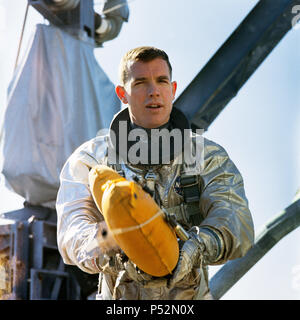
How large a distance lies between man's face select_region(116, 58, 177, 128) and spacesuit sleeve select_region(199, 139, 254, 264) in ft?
0.88

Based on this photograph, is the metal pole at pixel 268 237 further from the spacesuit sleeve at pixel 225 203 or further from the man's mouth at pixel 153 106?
the man's mouth at pixel 153 106

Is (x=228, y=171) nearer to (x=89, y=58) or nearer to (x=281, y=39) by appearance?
(x=281, y=39)

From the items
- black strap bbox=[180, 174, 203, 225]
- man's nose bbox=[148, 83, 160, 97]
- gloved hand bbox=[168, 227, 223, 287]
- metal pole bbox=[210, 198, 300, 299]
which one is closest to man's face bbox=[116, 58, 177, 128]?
man's nose bbox=[148, 83, 160, 97]

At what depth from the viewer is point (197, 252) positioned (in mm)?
2115

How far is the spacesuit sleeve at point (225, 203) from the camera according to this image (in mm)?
2264

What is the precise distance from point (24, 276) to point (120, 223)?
12.4 feet

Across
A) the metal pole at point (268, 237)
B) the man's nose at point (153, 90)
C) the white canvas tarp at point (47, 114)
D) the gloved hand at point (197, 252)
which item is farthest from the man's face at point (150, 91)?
the white canvas tarp at point (47, 114)

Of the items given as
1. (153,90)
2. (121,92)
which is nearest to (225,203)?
(153,90)

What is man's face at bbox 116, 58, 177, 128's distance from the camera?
2.37m

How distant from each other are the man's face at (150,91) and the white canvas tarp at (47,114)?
348 cm

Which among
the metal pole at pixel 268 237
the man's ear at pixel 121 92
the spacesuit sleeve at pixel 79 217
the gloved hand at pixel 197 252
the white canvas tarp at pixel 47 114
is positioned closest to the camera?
the gloved hand at pixel 197 252

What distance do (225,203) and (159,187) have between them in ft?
0.91

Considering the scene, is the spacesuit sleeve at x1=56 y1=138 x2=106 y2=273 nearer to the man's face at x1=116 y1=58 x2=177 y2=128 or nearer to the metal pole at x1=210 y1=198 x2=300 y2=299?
the man's face at x1=116 y1=58 x2=177 y2=128
